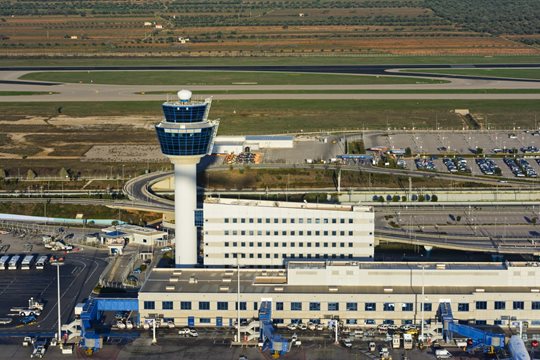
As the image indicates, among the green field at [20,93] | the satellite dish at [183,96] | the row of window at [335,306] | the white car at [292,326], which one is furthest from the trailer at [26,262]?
the green field at [20,93]

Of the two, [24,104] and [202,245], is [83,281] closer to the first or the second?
[202,245]

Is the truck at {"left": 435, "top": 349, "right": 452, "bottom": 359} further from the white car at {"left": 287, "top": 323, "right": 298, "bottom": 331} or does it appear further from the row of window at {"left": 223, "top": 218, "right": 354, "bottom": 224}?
the row of window at {"left": 223, "top": 218, "right": 354, "bottom": 224}

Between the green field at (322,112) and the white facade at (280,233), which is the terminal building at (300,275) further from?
the green field at (322,112)

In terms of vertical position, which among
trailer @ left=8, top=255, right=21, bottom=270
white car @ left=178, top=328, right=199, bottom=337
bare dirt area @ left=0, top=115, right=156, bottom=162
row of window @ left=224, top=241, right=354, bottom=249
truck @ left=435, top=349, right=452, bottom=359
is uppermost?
bare dirt area @ left=0, top=115, right=156, bottom=162

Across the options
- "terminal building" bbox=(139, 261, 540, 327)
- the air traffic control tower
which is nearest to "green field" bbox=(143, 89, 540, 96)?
the air traffic control tower

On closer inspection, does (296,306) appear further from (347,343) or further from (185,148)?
(185,148)

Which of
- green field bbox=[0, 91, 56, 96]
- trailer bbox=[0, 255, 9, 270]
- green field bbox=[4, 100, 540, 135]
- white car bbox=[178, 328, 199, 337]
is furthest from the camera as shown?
green field bbox=[0, 91, 56, 96]

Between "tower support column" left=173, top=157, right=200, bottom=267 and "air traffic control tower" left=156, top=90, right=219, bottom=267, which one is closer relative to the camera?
"air traffic control tower" left=156, top=90, right=219, bottom=267
